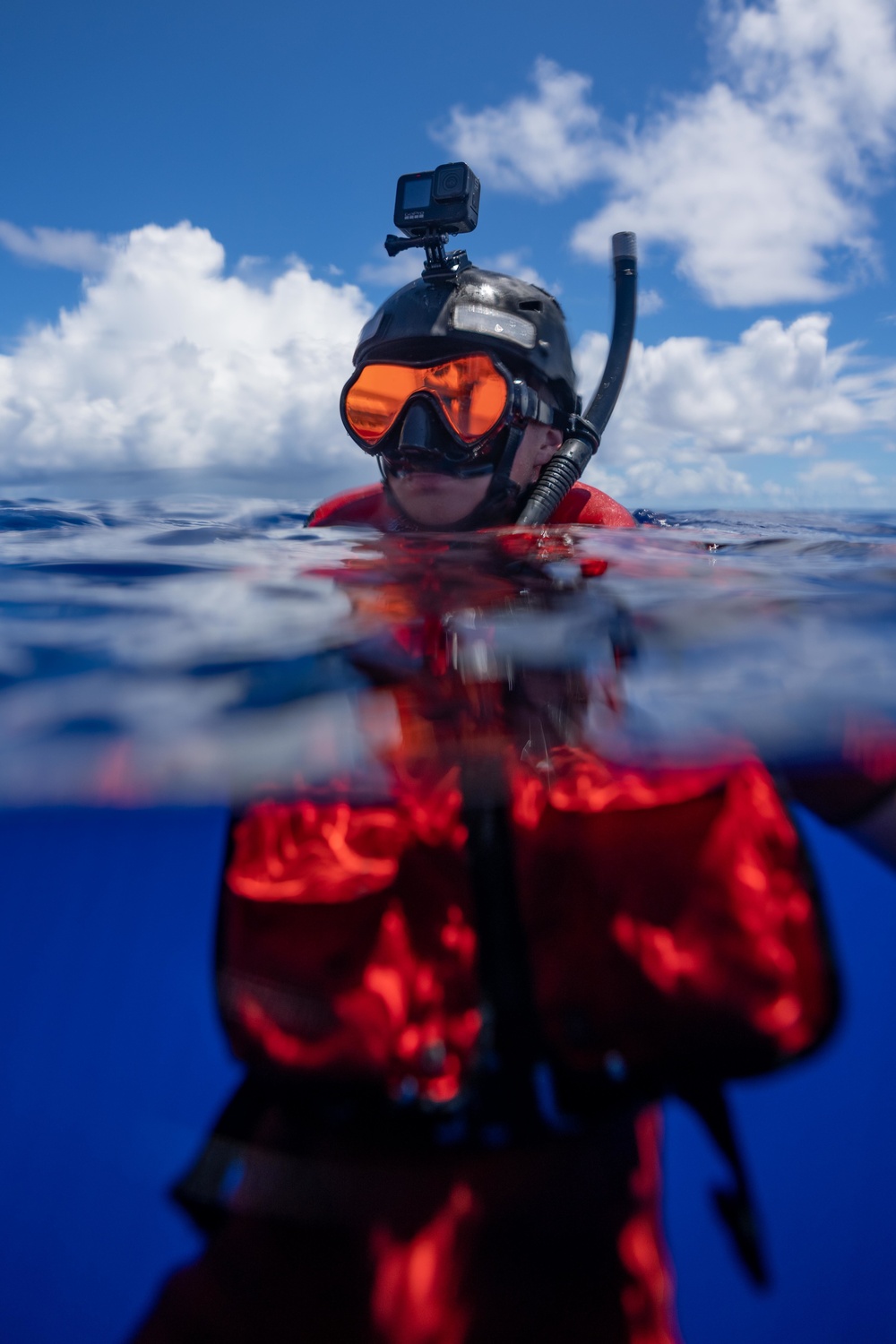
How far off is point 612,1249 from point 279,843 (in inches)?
52.2

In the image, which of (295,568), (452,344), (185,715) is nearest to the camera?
(185,715)

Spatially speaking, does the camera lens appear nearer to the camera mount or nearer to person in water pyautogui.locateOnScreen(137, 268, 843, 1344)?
the camera mount

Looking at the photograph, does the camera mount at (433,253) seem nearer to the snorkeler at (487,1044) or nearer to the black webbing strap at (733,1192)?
the snorkeler at (487,1044)

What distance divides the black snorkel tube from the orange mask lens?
50cm

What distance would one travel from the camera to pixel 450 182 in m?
4.34

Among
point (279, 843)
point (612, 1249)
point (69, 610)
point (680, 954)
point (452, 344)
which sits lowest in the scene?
point (612, 1249)

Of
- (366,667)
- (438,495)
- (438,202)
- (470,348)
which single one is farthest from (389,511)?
(366,667)

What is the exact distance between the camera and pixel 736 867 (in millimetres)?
1742

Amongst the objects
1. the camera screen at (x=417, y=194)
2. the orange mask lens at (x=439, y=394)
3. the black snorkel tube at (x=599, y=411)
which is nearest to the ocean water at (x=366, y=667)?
the black snorkel tube at (x=599, y=411)

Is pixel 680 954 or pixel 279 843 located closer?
pixel 680 954

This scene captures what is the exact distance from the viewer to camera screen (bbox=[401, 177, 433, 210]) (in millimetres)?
4383

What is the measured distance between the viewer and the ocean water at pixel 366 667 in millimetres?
2416

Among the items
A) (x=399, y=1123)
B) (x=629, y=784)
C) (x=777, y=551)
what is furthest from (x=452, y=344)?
(x=399, y=1123)

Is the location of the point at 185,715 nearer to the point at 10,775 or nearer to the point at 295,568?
the point at 10,775
